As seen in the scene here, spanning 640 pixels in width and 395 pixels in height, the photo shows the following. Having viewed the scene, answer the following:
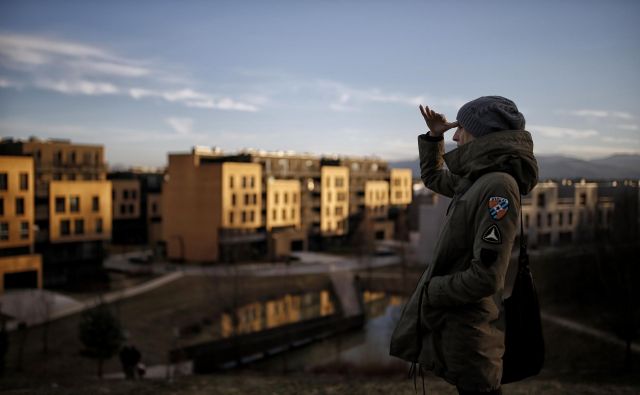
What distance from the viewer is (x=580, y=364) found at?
18859 millimetres

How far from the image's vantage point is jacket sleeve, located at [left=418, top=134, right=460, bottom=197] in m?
3.40

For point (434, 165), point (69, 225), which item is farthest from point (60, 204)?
point (434, 165)

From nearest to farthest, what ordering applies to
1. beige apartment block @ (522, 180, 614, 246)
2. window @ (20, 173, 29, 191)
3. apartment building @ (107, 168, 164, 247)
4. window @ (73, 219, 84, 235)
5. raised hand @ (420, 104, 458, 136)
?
1. raised hand @ (420, 104, 458, 136)
2. window @ (20, 173, 29, 191)
3. window @ (73, 219, 84, 235)
4. beige apartment block @ (522, 180, 614, 246)
5. apartment building @ (107, 168, 164, 247)

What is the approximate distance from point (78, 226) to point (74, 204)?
1.43m

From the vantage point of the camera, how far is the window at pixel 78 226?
115 ft

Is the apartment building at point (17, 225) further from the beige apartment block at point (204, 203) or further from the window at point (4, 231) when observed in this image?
the beige apartment block at point (204, 203)

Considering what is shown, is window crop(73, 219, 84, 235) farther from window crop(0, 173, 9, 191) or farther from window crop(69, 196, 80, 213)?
window crop(0, 173, 9, 191)

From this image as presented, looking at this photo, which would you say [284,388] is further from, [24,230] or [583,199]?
[583,199]

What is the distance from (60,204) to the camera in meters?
34.2

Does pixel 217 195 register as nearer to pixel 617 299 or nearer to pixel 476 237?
pixel 617 299

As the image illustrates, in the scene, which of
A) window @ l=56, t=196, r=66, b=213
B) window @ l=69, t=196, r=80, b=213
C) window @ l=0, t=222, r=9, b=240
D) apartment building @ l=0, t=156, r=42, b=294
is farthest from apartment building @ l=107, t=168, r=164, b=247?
window @ l=0, t=222, r=9, b=240

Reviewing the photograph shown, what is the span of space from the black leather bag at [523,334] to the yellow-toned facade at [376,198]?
170 feet

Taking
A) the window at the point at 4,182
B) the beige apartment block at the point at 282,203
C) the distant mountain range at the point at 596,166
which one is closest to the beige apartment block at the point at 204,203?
the beige apartment block at the point at 282,203

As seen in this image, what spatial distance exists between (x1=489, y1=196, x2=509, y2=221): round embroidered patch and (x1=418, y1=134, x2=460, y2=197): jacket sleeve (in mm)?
799
